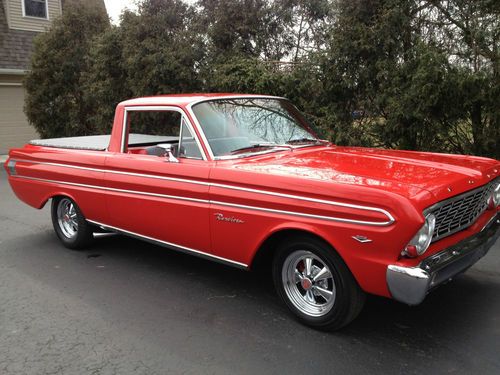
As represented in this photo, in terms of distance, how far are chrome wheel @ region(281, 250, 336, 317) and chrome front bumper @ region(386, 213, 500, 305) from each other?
514 mm

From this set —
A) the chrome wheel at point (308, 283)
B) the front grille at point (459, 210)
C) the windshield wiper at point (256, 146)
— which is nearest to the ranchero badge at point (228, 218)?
the chrome wheel at point (308, 283)

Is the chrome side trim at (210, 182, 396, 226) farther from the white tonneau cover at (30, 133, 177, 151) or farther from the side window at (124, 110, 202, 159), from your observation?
the white tonneau cover at (30, 133, 177, 151)

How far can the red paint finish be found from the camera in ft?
9.62

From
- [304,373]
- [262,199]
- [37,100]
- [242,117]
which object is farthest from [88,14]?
[304,373]

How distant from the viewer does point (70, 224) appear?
5613mm

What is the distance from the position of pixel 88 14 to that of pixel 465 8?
1134 cm

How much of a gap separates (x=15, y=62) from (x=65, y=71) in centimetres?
375

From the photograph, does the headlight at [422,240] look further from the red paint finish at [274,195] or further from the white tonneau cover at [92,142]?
the white tonneau cover at [92,142]

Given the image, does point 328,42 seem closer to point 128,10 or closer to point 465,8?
point 465,8

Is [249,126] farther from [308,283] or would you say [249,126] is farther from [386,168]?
[308,283]

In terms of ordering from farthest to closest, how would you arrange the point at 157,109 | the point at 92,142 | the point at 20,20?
the point at 20,20 → the point at 92,142 → the point at 157,109

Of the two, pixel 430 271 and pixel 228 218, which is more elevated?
pixel 228 218

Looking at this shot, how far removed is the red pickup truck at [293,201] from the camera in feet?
9.59

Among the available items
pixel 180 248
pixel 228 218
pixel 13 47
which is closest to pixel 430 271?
pixel 228 218
